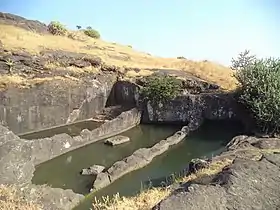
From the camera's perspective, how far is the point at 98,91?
2711cm

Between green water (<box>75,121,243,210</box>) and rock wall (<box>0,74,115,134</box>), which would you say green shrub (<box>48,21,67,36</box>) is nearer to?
rock wall (<box>0,74,115,134</box>)

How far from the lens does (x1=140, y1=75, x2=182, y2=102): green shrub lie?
84.2ft

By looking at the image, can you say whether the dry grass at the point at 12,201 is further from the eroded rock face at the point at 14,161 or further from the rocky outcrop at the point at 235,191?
the rocky outcrop at the point at 235,191

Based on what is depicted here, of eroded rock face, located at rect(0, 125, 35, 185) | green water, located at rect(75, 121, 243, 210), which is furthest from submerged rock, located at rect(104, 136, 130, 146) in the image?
eroded rock face, located at rect(0, 125, 35, 185)

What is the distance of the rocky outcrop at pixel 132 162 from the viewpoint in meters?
15.1

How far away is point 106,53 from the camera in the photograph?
3422 centimetres

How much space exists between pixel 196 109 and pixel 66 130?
8389mm

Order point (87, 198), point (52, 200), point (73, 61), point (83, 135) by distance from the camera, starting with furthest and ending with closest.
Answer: point (73, 61)
point (83, 135)
point (87, 198)
point (52, 200)

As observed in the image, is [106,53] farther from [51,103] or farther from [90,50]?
[51,103]

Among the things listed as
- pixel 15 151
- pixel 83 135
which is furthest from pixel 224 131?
pixel 15 151

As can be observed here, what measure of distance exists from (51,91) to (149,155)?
8850 millimetres

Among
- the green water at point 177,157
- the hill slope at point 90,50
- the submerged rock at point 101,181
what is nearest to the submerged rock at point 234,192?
the green water at point 177,157

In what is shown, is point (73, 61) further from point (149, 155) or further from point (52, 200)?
point (52, 200)

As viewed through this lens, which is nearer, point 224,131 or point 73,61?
point 224,131
